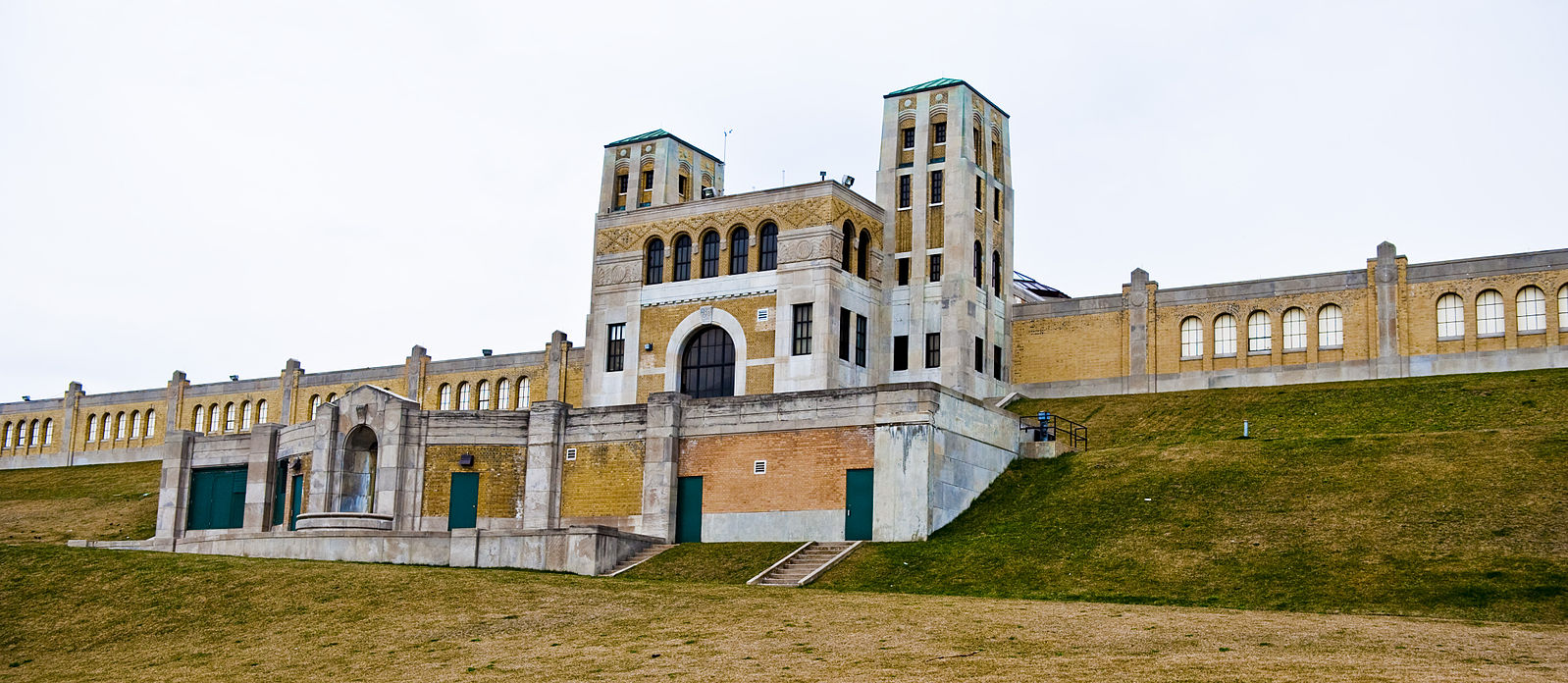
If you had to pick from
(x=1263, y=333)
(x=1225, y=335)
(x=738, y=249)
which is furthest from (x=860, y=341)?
(x=1263, y=333)

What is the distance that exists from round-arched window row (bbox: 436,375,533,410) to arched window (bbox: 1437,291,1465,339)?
A: 40171 millimetres

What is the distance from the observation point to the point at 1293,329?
59562 millimetres

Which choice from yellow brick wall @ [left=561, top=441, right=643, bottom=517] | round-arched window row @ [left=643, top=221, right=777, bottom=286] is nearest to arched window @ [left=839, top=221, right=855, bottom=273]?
round-arched window row @ [left=643, top=221, right=777, bottom=286]

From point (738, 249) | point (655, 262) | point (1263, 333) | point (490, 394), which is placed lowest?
point (490, 394)

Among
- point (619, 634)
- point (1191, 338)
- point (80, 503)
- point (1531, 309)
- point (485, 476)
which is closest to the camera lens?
point (619, 634)

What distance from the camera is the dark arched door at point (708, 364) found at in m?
58.9

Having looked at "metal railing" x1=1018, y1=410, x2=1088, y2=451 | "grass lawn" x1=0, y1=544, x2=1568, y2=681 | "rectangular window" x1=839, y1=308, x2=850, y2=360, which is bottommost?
"grass lawn" x1=0, y1=544, x2=1568, y2=681

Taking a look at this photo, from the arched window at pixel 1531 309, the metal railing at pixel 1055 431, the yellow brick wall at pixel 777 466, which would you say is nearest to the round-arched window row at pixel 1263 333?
the arched window at pixel 1531 309

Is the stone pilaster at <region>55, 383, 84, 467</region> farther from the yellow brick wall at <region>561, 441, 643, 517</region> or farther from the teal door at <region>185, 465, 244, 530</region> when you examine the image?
the yellow brick wall at <region>561, 441, 643, 517</region>

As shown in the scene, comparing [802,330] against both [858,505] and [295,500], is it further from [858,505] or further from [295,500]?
[295,500]

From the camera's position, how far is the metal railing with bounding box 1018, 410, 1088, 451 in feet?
160

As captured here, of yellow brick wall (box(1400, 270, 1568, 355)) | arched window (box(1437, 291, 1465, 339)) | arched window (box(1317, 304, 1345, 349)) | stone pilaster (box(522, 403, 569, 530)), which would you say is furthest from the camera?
arched window (box(1317, 304, 1345, 349))

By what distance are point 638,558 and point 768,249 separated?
19.4m

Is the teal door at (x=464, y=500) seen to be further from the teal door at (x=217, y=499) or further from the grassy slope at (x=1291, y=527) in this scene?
the grassy slope at (x=1291, y=527)
